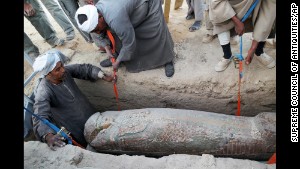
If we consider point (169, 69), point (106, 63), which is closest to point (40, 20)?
point (106, 63)

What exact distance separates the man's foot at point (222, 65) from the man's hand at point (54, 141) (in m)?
2.10

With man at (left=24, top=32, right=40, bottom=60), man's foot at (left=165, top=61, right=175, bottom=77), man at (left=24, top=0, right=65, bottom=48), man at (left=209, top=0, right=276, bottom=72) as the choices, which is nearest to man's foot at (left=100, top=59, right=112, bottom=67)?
man's foot at (left=165, top=61, right=175, bottom=77)

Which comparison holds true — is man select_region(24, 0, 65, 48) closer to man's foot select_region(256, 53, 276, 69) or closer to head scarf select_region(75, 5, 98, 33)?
head scarf select_region(75, 5, 98, 33)

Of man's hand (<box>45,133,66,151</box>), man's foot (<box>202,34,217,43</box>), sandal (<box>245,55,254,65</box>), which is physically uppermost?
man's foot (<box>202,34,217,43</box>)

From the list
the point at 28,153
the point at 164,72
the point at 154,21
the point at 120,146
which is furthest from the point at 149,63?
the point at 28,153

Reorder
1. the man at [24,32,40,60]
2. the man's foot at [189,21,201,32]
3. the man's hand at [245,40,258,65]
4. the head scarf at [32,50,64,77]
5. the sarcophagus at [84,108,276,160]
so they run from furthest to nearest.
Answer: the man's foot at [189,21,201,32], the man at [24,32,40,60], the man's hand at [245,40,258,65], the head scarf at [32,50,64,77], the sarcophagus at [84,108,276,160]

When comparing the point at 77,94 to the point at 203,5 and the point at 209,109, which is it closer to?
the point at 209,109

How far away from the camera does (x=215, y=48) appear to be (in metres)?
3.72

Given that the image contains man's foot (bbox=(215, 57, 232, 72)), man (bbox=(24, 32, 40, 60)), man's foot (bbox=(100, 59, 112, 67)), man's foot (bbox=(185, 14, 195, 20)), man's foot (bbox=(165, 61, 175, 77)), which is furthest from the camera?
man's foot (bbox=(185, 14, 195, 20))

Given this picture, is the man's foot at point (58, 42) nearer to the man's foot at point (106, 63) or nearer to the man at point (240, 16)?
the man's foot at point (106, 63)

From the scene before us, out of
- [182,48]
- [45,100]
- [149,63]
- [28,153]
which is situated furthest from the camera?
[182,48]

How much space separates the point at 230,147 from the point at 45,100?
6.89 ft

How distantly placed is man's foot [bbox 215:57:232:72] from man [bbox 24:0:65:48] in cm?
267

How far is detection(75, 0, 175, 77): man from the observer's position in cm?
276
